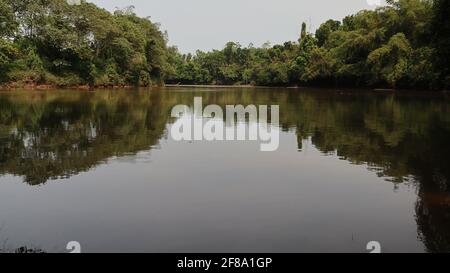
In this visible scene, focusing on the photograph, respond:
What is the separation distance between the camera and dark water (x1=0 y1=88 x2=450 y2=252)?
6586mm

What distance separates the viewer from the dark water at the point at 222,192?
659cm

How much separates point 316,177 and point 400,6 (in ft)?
183

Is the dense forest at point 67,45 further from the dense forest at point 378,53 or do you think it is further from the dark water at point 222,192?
the dark water at point 222,192

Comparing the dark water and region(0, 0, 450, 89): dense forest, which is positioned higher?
region(0, 0, 450, 89): dense forest

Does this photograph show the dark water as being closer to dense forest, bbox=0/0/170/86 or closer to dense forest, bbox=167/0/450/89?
dense forest, bbox=167/0/450/89

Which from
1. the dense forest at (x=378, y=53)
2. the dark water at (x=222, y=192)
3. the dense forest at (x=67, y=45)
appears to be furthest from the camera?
the dense forest at (x=67, y=45)

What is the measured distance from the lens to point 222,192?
9188 millimetres

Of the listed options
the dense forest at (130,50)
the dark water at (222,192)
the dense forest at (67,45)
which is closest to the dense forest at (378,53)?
the dense forest at (130,50)

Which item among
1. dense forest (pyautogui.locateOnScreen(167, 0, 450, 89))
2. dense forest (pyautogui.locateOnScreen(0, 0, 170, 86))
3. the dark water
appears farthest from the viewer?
dense forest (pyautogui.locateOnScreen(0, 0, 170, 86))

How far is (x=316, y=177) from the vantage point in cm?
1059

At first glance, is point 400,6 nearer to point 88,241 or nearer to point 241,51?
point 88,241

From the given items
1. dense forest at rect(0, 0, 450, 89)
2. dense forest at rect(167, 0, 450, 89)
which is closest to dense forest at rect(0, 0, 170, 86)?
dense forest at rect(0, 0, 450, 89)

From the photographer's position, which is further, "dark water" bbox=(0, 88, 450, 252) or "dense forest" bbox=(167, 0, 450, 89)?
"dense forest" bbox=(167, 0, 450, 89)

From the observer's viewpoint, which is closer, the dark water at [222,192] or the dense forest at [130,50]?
the dark water at [222,192]
